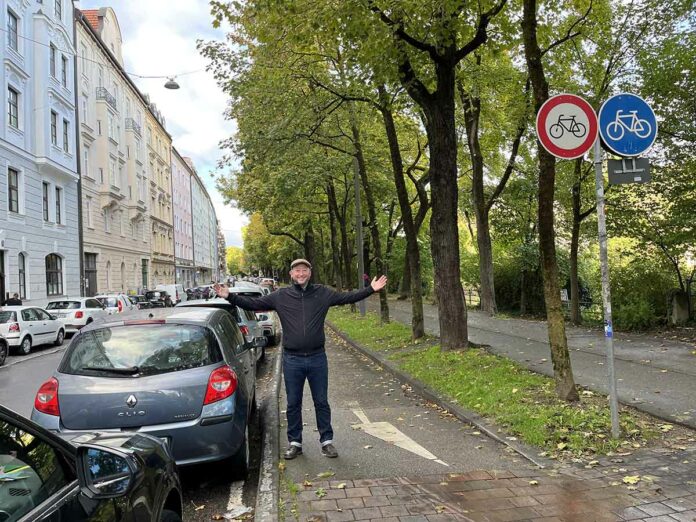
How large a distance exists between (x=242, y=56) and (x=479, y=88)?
6603 millimetres

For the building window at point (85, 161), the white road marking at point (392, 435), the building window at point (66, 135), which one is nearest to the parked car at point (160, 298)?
the building window at point (85, 161)

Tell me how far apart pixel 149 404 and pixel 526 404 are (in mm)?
4203

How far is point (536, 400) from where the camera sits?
253 inches

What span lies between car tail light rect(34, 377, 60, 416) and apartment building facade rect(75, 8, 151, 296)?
30.0 m

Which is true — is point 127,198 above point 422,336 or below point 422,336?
above

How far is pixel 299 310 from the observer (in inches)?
205

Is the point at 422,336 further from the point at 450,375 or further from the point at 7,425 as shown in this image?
the point at 7,425

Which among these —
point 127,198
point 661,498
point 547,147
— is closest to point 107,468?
point 661,498

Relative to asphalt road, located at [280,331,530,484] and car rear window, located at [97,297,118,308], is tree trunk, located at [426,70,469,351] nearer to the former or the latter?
asphalt road, located at [280,331,530,484]

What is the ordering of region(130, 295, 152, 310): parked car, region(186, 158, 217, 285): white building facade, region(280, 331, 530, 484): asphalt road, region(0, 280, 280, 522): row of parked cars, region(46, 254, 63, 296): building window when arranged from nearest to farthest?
region(0, 280, 280, 522): row of parked cars < region(280, 331, 530, 484): asphalt road < region(130, 295, 152, 310): parked car < region(46, 254, 63, 296): building window < region(186, 158, 217, 285): white building facade

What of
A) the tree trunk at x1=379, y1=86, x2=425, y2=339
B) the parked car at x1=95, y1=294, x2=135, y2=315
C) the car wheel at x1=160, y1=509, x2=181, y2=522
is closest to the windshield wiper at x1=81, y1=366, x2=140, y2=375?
the car wheel at x1=160, y1=509, x2=181, y2=522

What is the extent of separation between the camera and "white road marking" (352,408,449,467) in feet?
17.2

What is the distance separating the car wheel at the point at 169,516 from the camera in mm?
2789

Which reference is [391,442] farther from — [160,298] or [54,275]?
[160,298]
